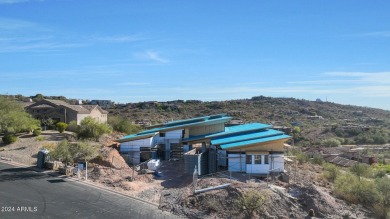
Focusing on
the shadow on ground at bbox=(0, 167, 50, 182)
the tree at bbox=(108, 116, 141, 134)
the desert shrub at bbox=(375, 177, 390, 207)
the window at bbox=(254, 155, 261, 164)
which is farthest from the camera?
the tree at bbox=(108, 116, 141, 134)

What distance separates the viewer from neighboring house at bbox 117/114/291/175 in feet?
89.0

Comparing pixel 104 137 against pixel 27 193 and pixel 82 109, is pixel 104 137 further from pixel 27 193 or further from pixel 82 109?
pixel 27 193

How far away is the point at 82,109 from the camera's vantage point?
171 feet

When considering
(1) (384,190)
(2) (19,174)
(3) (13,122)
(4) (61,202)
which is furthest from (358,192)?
(3) (13,122)

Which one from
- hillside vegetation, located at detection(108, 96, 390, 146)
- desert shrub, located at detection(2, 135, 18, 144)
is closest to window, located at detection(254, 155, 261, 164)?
desert shrub, located at detection(2, 135, 18, 144)

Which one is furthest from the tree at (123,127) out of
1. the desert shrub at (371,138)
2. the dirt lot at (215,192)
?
the desert shrub at (371,138)

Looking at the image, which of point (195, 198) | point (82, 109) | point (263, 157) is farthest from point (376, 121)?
point (195, 198)

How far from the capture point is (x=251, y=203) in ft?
63.2

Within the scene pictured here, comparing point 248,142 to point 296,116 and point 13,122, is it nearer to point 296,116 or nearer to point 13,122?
point 13,122

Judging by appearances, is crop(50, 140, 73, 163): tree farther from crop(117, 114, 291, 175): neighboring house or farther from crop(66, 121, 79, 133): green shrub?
crop(66, 121, 79, 133): green shrub

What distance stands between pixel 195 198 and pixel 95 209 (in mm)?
5223

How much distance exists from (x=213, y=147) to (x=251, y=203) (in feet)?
35.2

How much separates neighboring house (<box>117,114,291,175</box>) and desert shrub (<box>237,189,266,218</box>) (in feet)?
24.7

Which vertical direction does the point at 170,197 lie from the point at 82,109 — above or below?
below
